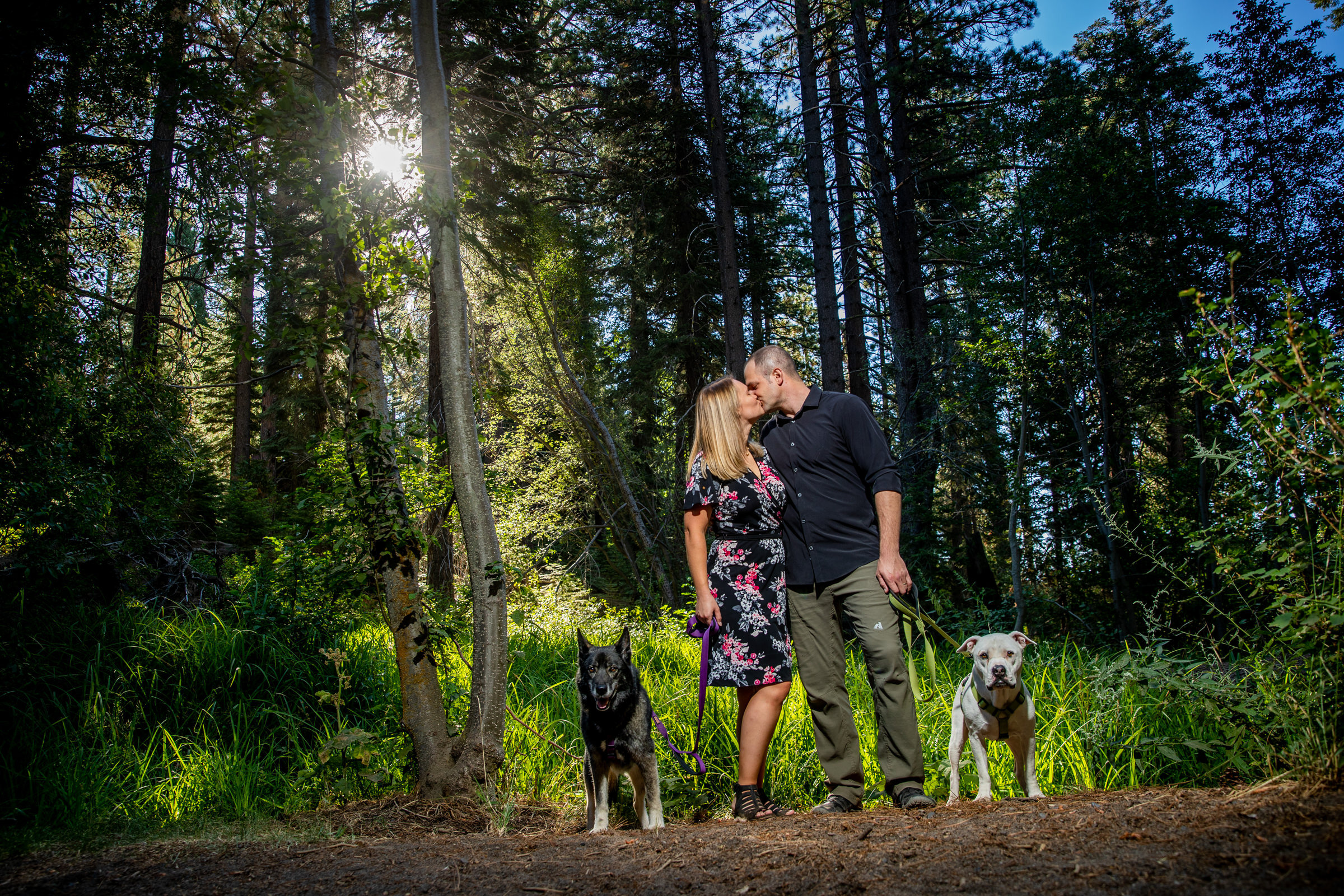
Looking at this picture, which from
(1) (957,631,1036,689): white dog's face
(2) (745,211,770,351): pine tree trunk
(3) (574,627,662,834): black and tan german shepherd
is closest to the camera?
(1) (957,631,1036,689): white dog's face

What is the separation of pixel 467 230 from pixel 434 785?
8.23 meters

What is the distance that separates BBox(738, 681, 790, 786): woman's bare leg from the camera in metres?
3.06

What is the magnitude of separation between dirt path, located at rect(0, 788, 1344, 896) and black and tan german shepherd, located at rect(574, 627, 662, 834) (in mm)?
205

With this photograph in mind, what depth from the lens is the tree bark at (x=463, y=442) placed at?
11.6 feet

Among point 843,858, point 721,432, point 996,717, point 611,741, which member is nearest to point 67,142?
point 721,432

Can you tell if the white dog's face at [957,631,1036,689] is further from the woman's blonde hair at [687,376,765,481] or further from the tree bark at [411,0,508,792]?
the tree bark at [411,0,508,792]

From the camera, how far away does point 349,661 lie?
5184 mm

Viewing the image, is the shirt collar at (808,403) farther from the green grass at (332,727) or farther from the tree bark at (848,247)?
the tree bark at (848,247)

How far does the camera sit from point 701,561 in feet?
10.3

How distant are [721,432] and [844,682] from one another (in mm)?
1299

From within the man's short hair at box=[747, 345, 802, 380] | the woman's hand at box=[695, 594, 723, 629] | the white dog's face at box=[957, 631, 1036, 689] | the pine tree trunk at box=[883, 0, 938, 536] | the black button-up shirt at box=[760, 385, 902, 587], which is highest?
the pine tree trunk at box=[883, 0, 938, 536]

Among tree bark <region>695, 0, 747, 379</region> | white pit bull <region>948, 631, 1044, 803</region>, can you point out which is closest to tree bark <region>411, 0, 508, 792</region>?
white pit bull <region>948, 631, 1044, 803</region>

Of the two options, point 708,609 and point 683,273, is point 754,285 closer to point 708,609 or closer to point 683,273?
point 683,273

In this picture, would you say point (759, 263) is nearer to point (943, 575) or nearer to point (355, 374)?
point (943, 575)
